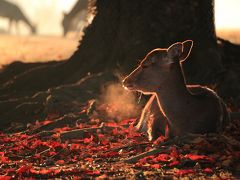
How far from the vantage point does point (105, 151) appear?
846cm

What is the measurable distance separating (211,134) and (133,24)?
4.66 metres

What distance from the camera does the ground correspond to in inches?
280

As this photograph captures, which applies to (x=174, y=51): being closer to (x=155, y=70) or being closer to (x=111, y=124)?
(x=155, y=70)

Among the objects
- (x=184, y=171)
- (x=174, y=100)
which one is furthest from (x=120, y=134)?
(x=184, y=171)

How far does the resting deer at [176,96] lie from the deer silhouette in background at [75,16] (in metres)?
28.5

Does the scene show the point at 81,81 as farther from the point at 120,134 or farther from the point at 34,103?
the point at 120,134

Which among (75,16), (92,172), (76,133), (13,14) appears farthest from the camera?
(13,14)

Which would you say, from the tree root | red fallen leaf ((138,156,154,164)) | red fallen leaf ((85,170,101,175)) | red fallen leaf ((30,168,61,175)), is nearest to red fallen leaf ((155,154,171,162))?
red fallen leaf ((138,156,154,164))

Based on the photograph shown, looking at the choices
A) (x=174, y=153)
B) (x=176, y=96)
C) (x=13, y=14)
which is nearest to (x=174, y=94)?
(x=176, y=96)

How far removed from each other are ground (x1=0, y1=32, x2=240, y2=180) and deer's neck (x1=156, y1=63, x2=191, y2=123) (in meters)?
0.50

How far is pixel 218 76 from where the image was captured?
1199cm

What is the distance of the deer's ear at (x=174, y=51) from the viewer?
311 inches

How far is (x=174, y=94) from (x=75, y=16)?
3104cm

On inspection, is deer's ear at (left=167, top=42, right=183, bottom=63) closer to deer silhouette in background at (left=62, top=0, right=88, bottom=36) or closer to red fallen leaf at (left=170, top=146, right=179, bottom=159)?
red fallen leaf at (left=170, top=146, right=179, bottom=159)
